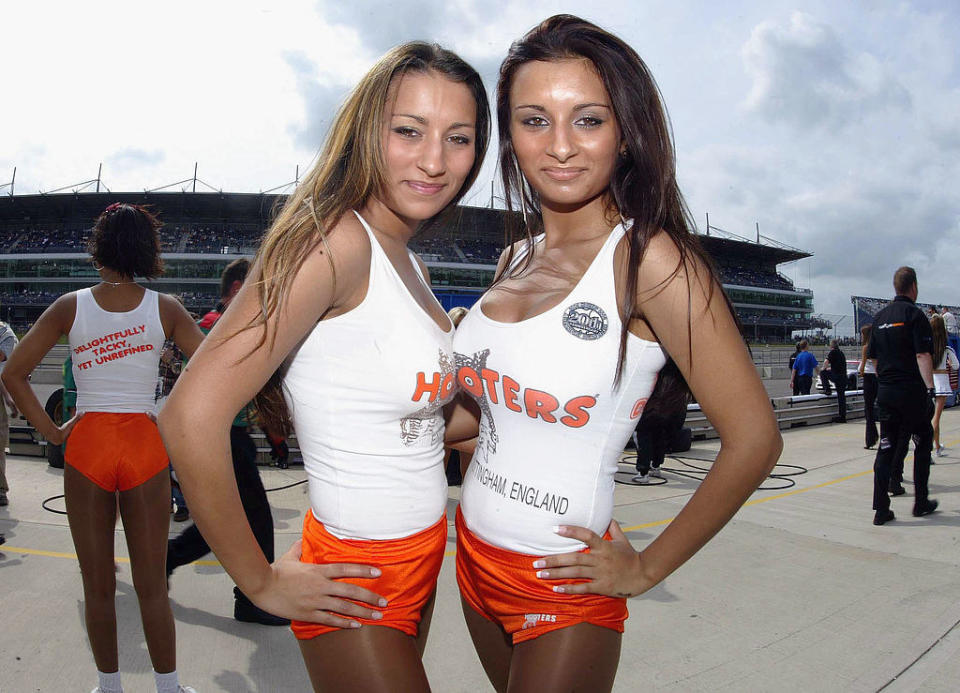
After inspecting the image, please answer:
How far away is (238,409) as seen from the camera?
4.05 ft

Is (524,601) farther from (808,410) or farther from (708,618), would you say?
(808,410)

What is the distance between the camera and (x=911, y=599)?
3775mm

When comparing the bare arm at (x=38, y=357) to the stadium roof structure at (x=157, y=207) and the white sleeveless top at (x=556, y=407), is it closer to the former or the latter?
the white sleeveless top at (x=556, y=407)

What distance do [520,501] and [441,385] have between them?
33cm

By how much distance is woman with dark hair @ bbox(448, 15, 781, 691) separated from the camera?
1.39m

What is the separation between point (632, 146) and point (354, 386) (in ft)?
2.94

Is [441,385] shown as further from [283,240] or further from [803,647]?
[803,647]

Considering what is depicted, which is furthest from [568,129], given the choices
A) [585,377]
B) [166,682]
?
[166,682]

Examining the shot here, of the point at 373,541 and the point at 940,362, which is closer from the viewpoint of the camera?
the point at 373,541

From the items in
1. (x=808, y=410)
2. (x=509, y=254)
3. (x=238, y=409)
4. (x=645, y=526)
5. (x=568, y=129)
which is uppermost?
(x=568, y=129)

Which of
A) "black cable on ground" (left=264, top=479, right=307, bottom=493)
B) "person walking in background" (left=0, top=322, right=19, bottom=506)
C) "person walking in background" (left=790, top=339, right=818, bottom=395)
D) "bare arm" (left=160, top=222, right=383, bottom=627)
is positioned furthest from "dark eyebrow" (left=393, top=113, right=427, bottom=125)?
"person walking in background" (left=790, top=339, right=818, bottom=395)

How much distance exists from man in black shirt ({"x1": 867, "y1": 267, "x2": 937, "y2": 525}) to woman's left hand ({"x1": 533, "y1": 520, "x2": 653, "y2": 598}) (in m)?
4.90

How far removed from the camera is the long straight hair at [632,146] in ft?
4.65

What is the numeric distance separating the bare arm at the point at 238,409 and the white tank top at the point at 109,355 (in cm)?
178
